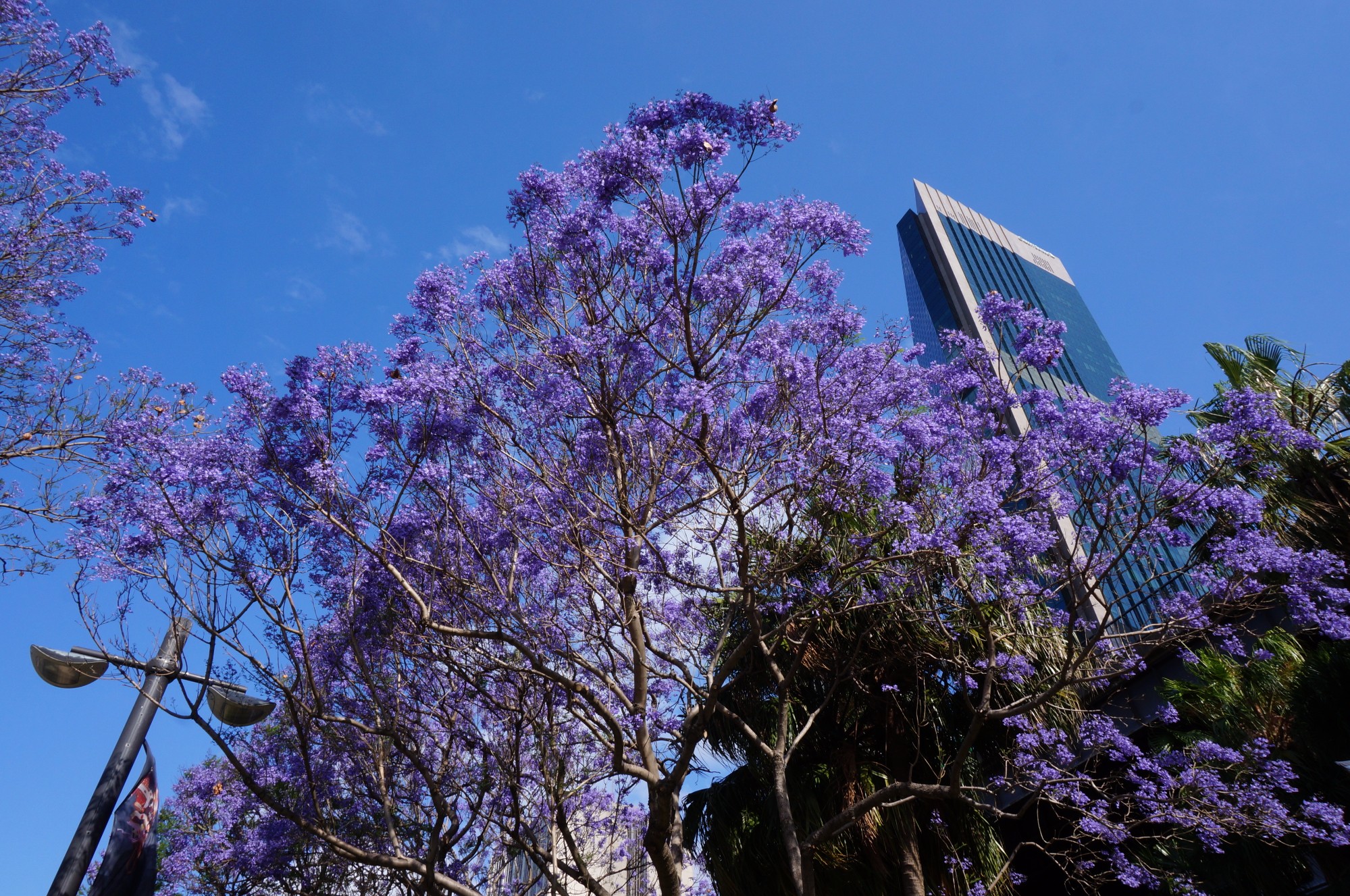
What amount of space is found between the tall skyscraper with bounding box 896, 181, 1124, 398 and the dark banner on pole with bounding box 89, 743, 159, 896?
3987 cm

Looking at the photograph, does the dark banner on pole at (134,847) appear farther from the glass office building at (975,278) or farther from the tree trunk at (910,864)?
the glass office building at (975,278)

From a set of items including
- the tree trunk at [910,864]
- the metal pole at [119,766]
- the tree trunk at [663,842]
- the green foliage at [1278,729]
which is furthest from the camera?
the tree trunk at [910,864]

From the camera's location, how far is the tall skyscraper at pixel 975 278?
1826 inches

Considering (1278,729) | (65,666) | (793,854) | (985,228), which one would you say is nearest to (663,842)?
(793,854)

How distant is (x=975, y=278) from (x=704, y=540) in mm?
46471

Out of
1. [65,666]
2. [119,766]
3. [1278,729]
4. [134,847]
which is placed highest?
[65,666]

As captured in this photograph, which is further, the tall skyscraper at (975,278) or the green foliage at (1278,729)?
the tall skyscraper at (975,278)

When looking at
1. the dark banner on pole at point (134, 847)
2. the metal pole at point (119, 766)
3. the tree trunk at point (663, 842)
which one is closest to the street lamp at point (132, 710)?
the metal pole at point (119, 766)

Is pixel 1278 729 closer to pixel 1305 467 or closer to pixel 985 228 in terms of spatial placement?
pixel 1305 467

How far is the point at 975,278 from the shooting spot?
161 feet

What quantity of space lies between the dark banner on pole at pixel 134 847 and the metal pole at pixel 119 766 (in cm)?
48

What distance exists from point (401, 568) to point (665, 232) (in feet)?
14.6

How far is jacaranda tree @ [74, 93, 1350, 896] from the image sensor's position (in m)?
6.83

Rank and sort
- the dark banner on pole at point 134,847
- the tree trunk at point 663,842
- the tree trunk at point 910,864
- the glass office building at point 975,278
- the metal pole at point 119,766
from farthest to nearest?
the glass office building at point 975,278, the tree trunk at point 910,864, the tree trunk at point 663,842, the dark banner on pole at point 134,847, the metal pole at point 119,766
